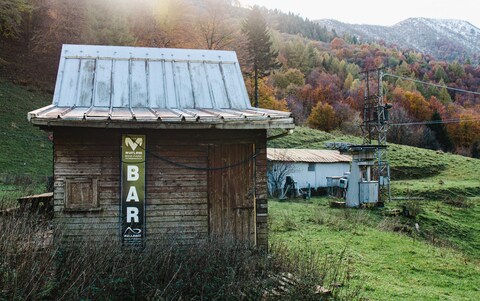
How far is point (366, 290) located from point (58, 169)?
770 centimetres

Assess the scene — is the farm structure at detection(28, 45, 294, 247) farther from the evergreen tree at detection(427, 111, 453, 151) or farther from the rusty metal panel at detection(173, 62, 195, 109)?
the evergreen tree at detection(427, 111, 453, 151)

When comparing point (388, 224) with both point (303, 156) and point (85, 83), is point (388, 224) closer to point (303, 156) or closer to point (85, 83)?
point (85, 83)

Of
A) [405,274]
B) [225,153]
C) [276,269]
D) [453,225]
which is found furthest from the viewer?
[453,225]

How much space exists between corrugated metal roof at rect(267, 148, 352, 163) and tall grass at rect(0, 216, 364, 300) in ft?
81.1

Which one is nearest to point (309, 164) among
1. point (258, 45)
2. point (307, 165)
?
point (307, 165)

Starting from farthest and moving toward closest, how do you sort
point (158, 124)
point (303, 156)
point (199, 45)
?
point (199, 45) → point (303, 156) → point (158, 124)

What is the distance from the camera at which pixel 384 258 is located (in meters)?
14.2

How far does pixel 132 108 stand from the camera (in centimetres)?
1226

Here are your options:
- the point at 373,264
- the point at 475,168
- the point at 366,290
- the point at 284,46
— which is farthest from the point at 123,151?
the point at 284,46

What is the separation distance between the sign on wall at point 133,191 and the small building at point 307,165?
23.4 metres

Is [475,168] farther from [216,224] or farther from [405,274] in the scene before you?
[216,224]

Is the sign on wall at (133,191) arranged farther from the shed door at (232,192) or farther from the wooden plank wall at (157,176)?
the shed door at (232,192)

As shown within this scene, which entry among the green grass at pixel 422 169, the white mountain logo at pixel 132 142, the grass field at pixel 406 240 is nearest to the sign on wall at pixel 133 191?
the white mountain logo at pixel 132 142

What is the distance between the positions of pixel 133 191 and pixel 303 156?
28571mm
